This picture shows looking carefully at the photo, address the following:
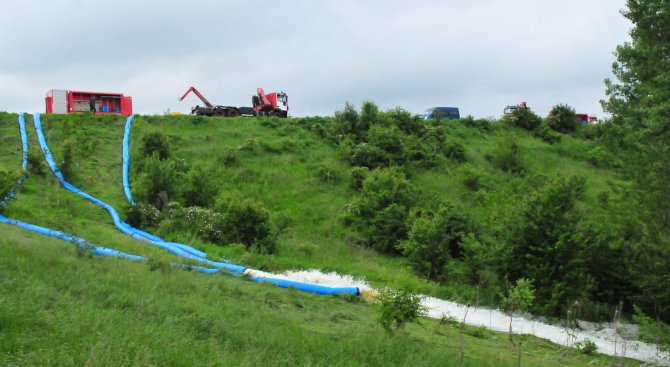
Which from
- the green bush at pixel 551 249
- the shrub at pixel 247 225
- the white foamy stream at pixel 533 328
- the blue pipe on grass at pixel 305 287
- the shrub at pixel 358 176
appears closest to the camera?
the white foamy stream at pixel 533 328

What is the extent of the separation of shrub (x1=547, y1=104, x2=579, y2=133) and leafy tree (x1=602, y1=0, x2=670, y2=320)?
28831 millimetres

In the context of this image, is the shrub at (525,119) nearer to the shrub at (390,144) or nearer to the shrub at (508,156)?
the shrub at (508,156)

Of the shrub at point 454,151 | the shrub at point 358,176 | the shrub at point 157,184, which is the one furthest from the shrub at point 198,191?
the shrub at point 454,151

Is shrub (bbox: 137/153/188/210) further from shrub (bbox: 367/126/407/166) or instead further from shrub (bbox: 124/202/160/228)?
shrub (bbox: 367/126/407/166)

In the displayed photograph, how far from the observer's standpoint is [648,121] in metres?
9.08

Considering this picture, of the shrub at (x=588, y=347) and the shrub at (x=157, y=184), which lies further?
the shrub at (x=157, y=184)

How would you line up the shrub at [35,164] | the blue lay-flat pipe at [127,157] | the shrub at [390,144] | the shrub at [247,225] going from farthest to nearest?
the shrub at [390,144]
the blue lay-flat pipe at [127,157]
the shrub at [35,164]
the shrub at [247,225]

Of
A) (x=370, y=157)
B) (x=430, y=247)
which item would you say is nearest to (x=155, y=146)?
(x=370, y=157)

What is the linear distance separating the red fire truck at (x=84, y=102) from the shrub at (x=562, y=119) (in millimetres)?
29370

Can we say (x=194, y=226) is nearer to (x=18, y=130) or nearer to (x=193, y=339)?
(x=193, y=339)

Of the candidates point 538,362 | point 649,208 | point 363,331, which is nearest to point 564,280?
point 649,208

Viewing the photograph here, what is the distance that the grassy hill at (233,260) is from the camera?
18.8ft

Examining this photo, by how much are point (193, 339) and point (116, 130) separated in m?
25.6

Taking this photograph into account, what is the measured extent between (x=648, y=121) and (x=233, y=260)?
34.9 feet
